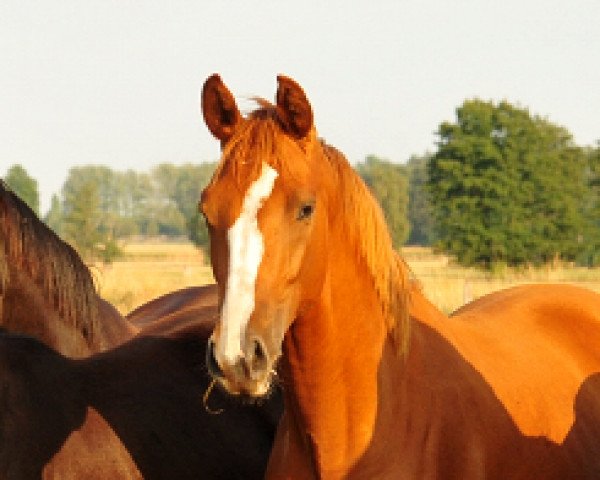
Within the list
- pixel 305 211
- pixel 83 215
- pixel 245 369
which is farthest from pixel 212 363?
pixel 83 215

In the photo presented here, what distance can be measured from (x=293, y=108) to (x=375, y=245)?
22.5 inches

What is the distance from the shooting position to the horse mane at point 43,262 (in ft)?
15.4

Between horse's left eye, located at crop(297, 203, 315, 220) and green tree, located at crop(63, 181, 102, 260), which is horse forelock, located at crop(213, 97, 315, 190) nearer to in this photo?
horse's left eye, located at crop(297, 203, 315, 220)

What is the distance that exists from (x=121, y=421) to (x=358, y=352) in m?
1.10

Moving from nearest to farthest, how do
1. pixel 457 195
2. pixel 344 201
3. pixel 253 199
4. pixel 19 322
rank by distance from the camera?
pixel 253 199
pixel 344 201
pixel 19 322
pixel 457 195

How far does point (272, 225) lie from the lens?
2982 mm

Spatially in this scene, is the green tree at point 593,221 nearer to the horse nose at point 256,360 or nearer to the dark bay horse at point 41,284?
the dark bay horse at point 41,284

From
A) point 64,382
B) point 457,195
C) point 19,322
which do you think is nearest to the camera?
point 64,382

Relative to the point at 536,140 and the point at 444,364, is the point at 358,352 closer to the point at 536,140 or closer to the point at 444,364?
the point at 444,364

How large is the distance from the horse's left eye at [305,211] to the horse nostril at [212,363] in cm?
47

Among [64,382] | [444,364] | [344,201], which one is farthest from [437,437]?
[64,382]

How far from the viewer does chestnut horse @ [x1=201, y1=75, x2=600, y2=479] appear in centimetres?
296

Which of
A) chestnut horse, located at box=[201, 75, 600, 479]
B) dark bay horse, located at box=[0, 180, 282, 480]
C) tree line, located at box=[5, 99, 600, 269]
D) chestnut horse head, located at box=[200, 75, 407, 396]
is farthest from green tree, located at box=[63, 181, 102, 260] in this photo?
chestnut horse head, located at box=[200, 75, 407, 396]

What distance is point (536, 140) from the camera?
44188 millimetres
